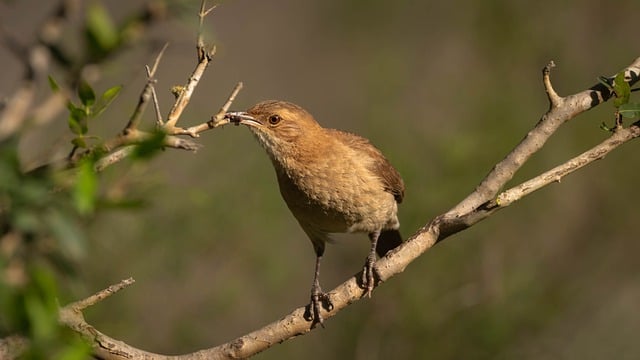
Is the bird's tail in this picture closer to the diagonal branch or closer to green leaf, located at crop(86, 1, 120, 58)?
the diagonal branch

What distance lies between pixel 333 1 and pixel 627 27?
276cm

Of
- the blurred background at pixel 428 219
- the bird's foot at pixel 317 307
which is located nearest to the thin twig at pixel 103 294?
the bird's foot at pixel 317 307

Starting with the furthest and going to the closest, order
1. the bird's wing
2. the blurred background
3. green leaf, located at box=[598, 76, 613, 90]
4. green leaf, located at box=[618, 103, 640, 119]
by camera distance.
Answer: the blurred background
the bird's wing
green leaf, located at box=[598, 76, 613, 90]
green leaf, located at box=[618, 103, 640, 119]

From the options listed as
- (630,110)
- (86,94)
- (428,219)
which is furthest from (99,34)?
(428,219)

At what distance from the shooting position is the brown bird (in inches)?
206

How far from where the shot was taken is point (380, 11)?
26.8ft

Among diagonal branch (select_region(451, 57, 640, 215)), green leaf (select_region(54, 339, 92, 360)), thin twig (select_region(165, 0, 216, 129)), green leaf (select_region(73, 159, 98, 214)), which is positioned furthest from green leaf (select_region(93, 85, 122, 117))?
diagonal branch (select_region(451, 57, 640, 215))

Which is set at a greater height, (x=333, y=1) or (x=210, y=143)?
(x=333, y=1)

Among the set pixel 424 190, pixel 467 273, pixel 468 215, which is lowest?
pixel 468 215

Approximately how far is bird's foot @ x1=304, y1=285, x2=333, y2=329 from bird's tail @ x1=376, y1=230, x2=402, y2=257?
1297 mm

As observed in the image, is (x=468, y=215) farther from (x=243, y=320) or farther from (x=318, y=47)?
(x=318, y=47)

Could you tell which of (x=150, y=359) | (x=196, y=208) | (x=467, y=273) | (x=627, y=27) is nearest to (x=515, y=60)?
(x=627, y=27)

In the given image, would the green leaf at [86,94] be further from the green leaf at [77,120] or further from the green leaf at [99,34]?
the green leaf at [99,34]

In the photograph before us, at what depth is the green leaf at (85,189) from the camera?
5.67 feet
